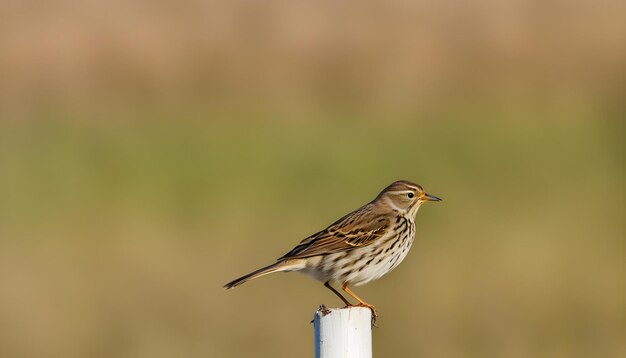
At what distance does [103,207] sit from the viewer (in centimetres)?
1712

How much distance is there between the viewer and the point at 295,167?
1833 centimetres

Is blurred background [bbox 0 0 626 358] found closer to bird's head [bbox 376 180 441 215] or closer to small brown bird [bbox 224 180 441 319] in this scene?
bird's head [bbox 376 180 441 215]

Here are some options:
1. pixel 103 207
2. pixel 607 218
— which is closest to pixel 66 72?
pixel 103 207

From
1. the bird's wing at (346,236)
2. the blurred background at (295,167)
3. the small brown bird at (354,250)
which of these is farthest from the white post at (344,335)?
the blurred background at (295,167)

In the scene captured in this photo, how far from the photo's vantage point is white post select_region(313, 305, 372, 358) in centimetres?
527

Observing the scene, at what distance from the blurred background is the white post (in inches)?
260

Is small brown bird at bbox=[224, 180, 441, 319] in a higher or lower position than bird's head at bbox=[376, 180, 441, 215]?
lower

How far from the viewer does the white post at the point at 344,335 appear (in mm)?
5270

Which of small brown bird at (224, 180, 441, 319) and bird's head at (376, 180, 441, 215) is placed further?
bird's head at (376, 180, 441, 215)

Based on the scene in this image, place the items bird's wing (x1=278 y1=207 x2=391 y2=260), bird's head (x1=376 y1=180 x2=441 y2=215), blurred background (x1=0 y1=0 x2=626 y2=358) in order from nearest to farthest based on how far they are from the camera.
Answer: bird's wing (x1=278 y1=207 x2=391 y2=260)
bird's head (x1=376 y1=180 x2=441 y2=215)
blurred background (x1=0 y1=0 x2=626 y2=358)

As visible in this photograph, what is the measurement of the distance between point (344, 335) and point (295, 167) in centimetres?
1305

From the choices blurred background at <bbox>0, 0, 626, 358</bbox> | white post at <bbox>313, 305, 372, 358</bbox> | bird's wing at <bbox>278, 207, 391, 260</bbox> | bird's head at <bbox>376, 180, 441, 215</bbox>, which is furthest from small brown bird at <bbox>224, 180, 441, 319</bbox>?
blurred background at <bbox>0, 0, 626, 358</bbox>

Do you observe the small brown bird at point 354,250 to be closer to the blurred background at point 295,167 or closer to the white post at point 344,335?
the white post at point 344,335

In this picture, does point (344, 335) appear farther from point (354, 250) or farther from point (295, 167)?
point (295, 167)
